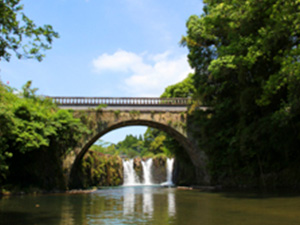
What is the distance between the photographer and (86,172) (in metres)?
26.4

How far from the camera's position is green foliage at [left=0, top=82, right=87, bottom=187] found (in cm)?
1570

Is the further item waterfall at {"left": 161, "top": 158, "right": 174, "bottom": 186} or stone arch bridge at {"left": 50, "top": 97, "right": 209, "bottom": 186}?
waterfall at {"left": 161, "top": 158, "right": 174, "bottom": 186}

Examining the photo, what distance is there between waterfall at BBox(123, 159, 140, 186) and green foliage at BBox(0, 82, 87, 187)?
15.5 m

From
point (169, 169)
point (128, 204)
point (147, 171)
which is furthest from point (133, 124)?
point (147, 171)

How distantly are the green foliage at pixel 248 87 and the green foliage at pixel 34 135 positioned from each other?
27.7ft

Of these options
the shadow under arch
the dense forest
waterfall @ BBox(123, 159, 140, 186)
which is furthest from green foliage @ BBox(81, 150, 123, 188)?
the dense forest

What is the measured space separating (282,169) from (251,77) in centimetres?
538

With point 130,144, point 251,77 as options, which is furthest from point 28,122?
point 130,144

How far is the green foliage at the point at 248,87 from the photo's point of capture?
1180 centimetres

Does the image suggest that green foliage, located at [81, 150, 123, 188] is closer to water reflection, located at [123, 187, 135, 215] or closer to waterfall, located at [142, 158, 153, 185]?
waterfall, located at [142, 158, 153, 185]

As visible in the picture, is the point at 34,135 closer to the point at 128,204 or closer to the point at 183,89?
the point at 128,204

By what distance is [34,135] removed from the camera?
15945 mm

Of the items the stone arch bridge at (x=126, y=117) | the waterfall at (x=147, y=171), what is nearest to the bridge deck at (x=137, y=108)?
the stone arch bridge at (x=126, y=117)

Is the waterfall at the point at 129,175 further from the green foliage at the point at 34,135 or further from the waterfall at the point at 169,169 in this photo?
the green foliage at the point at 34,135
